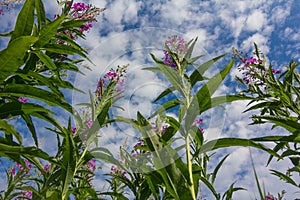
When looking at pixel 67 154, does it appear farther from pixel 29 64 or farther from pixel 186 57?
pixel 186 57

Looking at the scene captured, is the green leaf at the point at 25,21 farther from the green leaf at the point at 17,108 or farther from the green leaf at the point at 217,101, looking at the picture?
the green leaf at the point at 217,101

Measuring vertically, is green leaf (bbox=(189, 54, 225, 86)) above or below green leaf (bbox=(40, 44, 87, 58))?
below

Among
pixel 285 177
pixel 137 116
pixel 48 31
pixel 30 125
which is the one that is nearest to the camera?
pixel 137 116

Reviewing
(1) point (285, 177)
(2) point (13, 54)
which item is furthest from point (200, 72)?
(1) point (285, 177)

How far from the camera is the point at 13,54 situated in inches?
40.3

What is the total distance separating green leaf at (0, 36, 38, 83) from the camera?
0.99 m

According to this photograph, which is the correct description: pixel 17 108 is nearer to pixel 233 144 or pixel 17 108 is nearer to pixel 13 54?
pixel 13 54

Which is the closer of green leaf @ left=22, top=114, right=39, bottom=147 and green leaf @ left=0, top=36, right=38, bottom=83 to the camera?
green leaf @ left=0, top=36, right=38, bottom=83

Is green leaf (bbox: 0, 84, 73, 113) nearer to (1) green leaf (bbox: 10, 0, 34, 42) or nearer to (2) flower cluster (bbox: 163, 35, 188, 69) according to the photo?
(1) green leaf (bbox: 10, 0, 34, 42)

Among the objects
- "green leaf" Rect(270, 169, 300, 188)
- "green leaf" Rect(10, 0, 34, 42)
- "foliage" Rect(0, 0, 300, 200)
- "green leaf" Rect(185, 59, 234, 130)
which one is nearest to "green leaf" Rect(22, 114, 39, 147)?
"foliage" Rect(0, 0, 300, 200)

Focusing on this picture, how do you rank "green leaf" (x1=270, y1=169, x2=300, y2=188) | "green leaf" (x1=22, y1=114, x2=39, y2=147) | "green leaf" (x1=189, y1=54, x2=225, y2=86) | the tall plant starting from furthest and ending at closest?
"green leaf" (x1=270, y1=169, x2=300, y2=188)
"green leaf" (x1=22, y1=114, x2=39, y2=147)
"green leaf" (x1=189, y1=54, x2=225, y2=86)
the tall plant

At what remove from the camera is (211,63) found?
1.16m

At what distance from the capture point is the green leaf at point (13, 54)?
0.99 metres

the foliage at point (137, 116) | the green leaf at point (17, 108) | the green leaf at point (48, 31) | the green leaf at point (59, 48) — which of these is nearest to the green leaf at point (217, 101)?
the foliage at point (137, 116)
